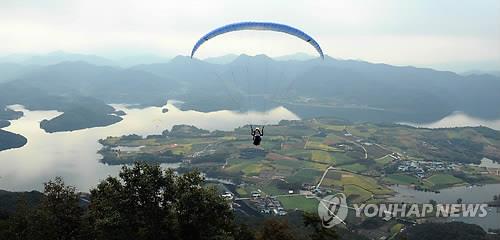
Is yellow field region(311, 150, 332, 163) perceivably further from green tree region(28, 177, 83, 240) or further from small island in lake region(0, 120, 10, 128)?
small island in lake region(0, 120, 10, 128)

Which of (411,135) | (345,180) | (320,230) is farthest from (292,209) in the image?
(411,135)

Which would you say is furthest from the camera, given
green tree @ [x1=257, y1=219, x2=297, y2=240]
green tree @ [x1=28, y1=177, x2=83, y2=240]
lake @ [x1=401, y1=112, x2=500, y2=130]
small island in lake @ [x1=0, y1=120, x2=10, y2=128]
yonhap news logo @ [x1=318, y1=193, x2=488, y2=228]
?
lake @ [x1=401, y1=112, x2=500, y2=130]

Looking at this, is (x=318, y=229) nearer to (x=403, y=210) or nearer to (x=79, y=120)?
(x=403, y=210)

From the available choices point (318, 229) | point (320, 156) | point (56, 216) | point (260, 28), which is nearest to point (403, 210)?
point (320, 156)

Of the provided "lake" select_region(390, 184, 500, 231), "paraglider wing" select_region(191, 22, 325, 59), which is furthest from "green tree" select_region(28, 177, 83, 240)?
"lake" select_region(390, 184, 500, 231)

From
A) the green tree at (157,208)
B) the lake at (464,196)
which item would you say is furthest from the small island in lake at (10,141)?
the green tree at (157,208)

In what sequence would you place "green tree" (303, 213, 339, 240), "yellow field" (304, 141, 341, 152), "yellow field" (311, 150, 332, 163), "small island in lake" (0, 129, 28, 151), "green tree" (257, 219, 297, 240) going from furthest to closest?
"yellow field" (304, 141, 341, 152) → "small island in lake" (0, 129, 28, 151) → "yellow field" (311, 150, 332, 163) → "green tree" (257, 219, 297, 240) → "green tree" (303, 213, 339, 240)

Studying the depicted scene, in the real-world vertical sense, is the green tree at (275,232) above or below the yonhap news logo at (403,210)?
above

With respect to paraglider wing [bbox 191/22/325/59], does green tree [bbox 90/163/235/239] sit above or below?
below

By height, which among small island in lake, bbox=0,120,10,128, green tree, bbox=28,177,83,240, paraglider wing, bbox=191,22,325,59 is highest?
paraglider wing, bbox=191,22,325,59

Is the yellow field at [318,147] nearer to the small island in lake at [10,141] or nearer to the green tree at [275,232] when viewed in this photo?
the small island in lake at [10,141]
